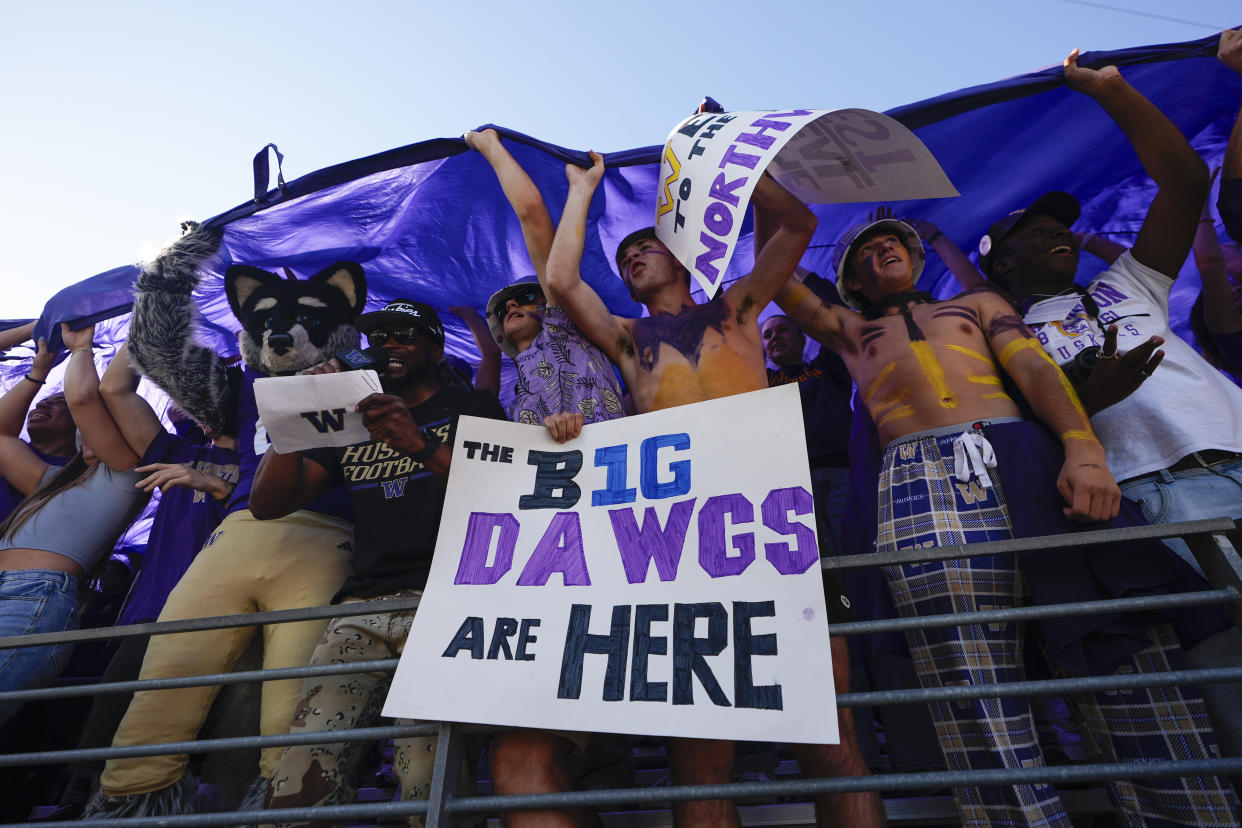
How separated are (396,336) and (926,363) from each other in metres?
2.36

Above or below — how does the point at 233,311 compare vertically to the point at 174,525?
above

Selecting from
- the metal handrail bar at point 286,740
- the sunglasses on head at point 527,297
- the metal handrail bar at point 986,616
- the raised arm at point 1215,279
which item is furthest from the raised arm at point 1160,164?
the metal handrail bar at point 286,740

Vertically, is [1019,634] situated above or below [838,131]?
below

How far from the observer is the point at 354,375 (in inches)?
98.6

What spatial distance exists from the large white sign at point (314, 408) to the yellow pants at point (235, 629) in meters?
0.71

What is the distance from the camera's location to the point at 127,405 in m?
4.31

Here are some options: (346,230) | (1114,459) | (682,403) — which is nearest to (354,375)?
(682,403)

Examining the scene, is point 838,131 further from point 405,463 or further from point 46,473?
point 46,473

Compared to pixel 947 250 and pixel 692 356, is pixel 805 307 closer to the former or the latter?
pixel 692 356

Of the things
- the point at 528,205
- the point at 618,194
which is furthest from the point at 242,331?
the point at 618,194

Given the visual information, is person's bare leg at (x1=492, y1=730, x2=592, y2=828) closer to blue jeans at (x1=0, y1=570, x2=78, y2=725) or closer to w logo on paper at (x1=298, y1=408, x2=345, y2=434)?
w logo on paper at (x1=298, y1=408, x2=345, y2=434)

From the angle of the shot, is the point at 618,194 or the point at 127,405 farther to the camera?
the point at 127,405

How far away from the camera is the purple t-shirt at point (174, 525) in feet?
11.9

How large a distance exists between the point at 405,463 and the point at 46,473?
2893 mm
